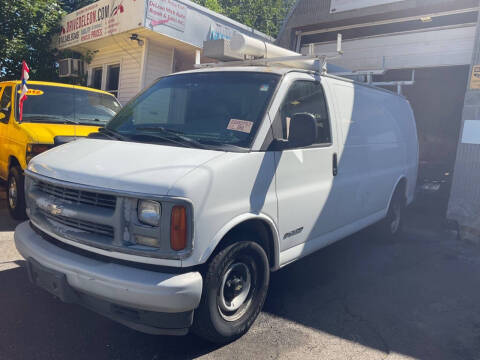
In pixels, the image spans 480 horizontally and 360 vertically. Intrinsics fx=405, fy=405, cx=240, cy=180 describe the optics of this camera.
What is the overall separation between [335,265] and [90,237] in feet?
10.5

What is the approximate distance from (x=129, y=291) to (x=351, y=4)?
9.92m

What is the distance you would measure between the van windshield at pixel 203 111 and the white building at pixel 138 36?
685 cm

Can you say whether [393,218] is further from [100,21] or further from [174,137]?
[100,21]

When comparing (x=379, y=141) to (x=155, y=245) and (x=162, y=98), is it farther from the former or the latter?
(x=155, y=245)

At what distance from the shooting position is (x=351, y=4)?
33.6ft

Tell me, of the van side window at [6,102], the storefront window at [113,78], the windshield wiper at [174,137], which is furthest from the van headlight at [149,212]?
the storefront window at [113,78]

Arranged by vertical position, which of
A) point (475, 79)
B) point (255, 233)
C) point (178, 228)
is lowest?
point (255, 233)

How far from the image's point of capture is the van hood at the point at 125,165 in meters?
2.60

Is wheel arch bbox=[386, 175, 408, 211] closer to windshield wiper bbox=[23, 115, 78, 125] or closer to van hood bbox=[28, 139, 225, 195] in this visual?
van hood bbox=[28, 139, 225, 195]

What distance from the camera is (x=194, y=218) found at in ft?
8.46

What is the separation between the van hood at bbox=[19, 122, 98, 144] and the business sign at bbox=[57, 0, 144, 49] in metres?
4.81

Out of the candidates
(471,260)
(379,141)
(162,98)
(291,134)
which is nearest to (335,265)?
(379,141)

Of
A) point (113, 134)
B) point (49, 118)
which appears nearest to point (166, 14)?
point (49, 118)

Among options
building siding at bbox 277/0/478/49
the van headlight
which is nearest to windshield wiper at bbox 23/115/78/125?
the van headlight
